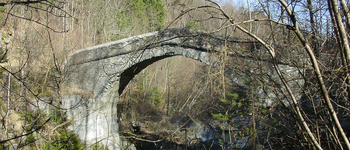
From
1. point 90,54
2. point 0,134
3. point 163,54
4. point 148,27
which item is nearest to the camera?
point 0,134

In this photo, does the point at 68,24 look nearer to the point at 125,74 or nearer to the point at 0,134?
the point at 125,74

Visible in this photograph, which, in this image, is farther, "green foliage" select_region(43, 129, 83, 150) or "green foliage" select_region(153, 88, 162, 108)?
"green foliage" select_region(153, 88, 162, 108)

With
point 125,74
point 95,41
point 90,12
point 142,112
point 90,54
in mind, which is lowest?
point 142,112

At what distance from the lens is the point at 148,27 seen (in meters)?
15.2

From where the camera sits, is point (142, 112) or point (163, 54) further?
point (142, 112)

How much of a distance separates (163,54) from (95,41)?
27.5 feet

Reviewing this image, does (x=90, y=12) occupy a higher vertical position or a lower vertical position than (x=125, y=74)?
higher

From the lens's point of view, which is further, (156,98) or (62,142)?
(156,98)

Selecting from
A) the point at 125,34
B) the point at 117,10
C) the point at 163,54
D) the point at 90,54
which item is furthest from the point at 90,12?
the point at 163,54

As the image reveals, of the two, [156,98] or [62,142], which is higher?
[156,98]

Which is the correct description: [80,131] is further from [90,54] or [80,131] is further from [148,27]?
[148,27]

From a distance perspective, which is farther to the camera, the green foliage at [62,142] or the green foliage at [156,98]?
the green foliage at [156,98]

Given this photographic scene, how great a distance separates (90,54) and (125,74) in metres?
1.02

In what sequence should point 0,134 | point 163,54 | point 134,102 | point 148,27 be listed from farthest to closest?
point 148,27 → point 134,102 → point 163,54 → point 0,134
